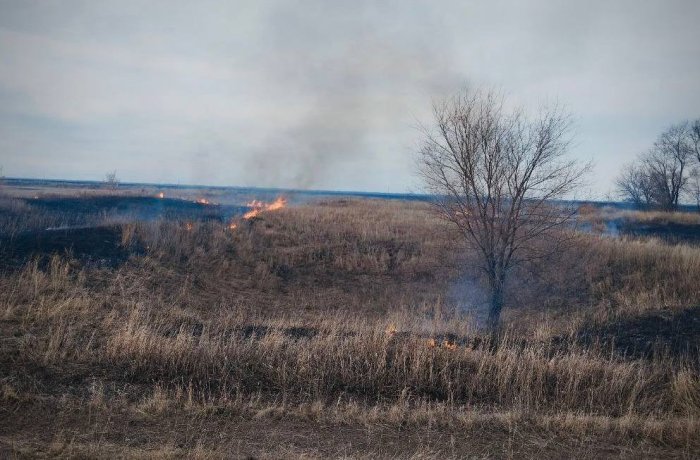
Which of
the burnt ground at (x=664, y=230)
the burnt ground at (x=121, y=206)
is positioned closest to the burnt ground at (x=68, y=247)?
the burnt ground at (x=121, y=206)

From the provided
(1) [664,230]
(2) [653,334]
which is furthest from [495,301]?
(1) [664,230]

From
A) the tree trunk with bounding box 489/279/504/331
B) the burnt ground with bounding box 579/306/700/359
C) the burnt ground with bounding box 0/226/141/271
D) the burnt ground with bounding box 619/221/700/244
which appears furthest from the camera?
the burnt ground with bounding box 619/221/700/244

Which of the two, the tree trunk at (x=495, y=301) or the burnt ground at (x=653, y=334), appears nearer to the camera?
the burnt ground at (x=653, y=334)

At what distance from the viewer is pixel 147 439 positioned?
506 cm

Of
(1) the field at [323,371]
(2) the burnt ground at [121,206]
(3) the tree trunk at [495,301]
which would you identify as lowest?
(1) the field at [323,371]

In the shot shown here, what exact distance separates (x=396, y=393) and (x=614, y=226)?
29.0 metres

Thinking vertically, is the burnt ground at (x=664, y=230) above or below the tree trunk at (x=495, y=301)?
above

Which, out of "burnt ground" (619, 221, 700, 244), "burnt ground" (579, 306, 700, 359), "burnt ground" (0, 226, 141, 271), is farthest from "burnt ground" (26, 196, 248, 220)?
"burnt ground" (619, 221, 700, 244)

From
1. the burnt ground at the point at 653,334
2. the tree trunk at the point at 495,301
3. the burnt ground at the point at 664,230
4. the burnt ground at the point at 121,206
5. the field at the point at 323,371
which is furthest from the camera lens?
the burnt ground at the point at 121,206

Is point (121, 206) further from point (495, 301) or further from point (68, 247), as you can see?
point (495, 301)

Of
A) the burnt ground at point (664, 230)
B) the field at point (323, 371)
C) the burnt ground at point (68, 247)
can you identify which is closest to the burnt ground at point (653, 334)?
the field at point (323, 371)

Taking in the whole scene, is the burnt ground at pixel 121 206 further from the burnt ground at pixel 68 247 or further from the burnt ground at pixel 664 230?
the burnt ground at pixel 664 230

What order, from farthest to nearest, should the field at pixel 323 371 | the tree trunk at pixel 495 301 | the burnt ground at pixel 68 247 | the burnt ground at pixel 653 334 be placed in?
the burnt ground at pixel 68 247
the tree trunk at pixel 495 301
the burnt ground at pixel 653 334
the field at pixel 323 371

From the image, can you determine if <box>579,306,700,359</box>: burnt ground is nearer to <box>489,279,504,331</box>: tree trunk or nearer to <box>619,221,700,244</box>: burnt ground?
<box>489,279,504,331</box>: tree trunk
